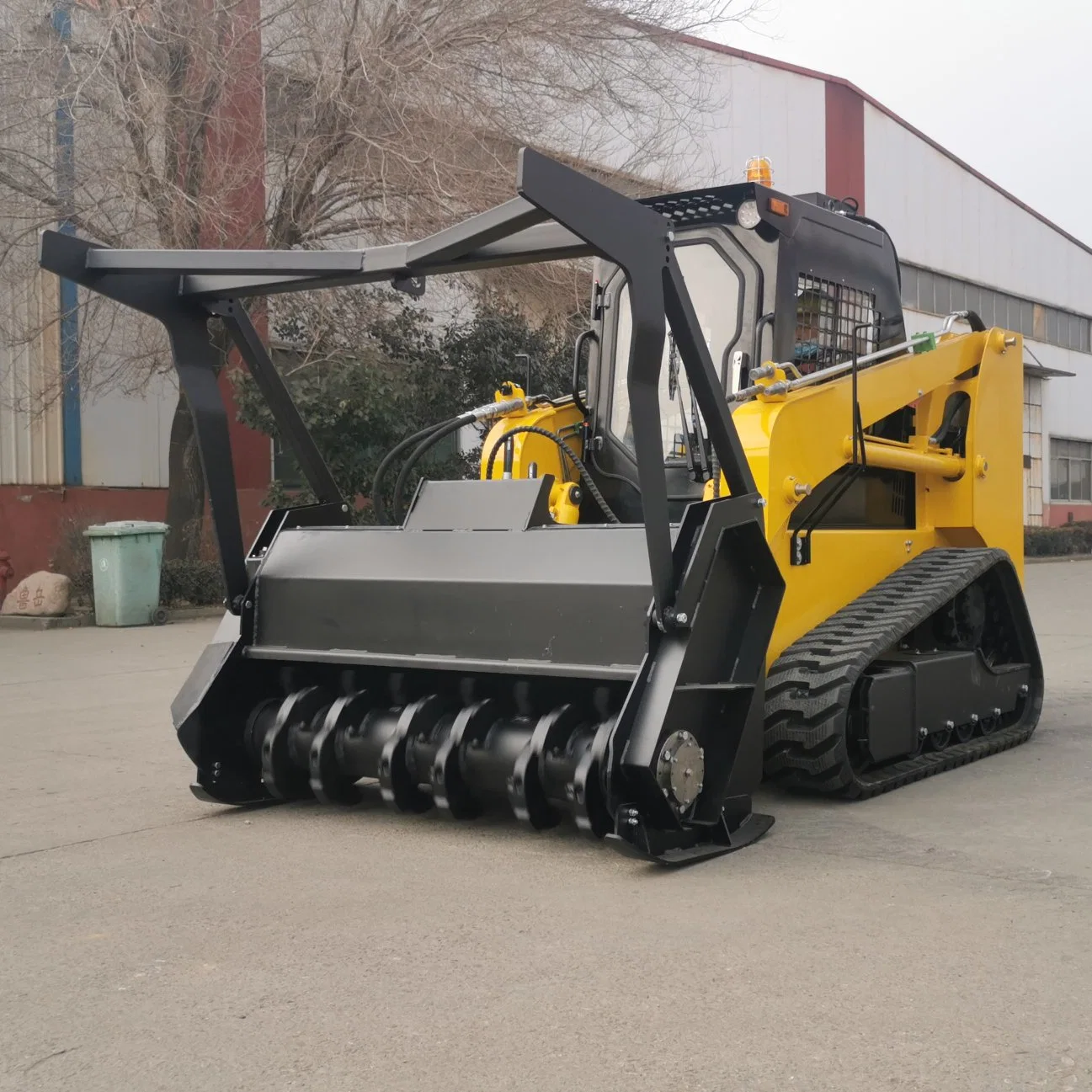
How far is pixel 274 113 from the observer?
615 inches

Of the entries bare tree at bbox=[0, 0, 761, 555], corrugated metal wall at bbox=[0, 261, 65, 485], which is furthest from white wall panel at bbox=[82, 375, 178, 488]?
bare tree at bbox=[0, 0, 761, 555]

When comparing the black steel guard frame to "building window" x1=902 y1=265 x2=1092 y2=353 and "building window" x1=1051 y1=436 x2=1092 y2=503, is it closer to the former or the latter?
"building window" x1=902 y1=265 x2=1092 y2=353

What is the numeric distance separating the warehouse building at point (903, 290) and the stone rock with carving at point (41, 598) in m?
1.30

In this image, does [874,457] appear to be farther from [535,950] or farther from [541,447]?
[535,950]

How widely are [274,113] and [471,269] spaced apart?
38.2ft

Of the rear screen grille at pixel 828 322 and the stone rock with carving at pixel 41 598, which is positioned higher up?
the rear screen grille at pixel 828 322

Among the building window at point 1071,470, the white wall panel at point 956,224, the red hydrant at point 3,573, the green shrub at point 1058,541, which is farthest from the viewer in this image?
the building window at point 1071,470

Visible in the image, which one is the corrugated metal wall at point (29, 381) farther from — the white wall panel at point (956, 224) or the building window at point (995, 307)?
the white wall panel at point (956, 224)

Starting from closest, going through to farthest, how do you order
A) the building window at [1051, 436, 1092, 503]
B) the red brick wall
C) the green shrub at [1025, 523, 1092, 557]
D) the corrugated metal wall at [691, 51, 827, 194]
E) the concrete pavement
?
the concrete pavement
the red brick wall
the corrugated metal wall at [691, 51, 827, 194]
the green shrub at [1025, 523, 1092, 557]
the building window at [1051, 436, 1092, 503]

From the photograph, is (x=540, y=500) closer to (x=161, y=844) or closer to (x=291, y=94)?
(x=161, y=844)

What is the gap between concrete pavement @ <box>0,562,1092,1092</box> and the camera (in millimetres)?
3119

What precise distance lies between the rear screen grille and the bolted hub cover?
2.42 meters

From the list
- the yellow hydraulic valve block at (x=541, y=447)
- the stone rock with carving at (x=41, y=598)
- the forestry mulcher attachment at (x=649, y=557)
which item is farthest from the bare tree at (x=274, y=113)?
the forestry mulcher attachment at (x=649, y=557)

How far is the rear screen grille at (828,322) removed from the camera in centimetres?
657
